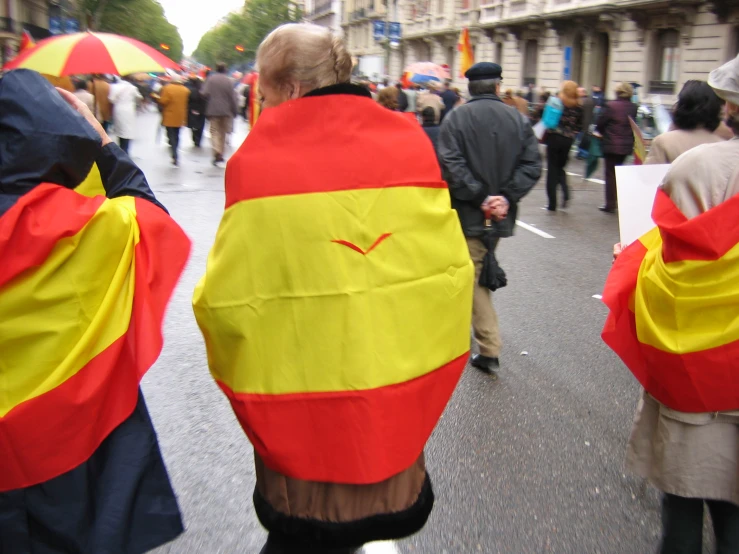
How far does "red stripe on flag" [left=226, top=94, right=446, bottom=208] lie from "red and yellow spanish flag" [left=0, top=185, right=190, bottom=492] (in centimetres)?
42

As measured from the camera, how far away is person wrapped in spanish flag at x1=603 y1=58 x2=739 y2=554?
218 cm

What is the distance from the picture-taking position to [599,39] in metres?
30.3

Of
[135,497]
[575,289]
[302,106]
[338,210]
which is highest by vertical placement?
[302,106]

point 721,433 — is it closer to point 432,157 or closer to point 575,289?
point 432,157

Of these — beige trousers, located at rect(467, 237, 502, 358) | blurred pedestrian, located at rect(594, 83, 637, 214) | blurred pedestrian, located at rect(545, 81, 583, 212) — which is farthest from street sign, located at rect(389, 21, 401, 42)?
beige trousers, located at rect(467, 237, 502, 358)

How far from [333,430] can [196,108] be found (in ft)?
60.1

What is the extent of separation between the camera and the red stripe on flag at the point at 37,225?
1.93 m

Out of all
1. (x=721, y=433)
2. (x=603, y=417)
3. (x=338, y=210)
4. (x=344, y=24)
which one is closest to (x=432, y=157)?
(x=338, y=210)

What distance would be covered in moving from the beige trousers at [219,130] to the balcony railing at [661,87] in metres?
16.2

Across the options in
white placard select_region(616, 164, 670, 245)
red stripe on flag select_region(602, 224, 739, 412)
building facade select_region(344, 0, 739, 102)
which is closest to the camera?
red stripe on flag select_region(602, 224, 739, 412)

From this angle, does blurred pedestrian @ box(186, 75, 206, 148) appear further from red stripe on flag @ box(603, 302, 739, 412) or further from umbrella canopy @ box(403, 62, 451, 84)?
red stripe on flag @ box(603, 302, 739, 412)

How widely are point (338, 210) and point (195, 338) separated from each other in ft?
13.2

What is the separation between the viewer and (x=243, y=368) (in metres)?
1.96

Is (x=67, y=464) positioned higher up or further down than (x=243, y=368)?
further down
